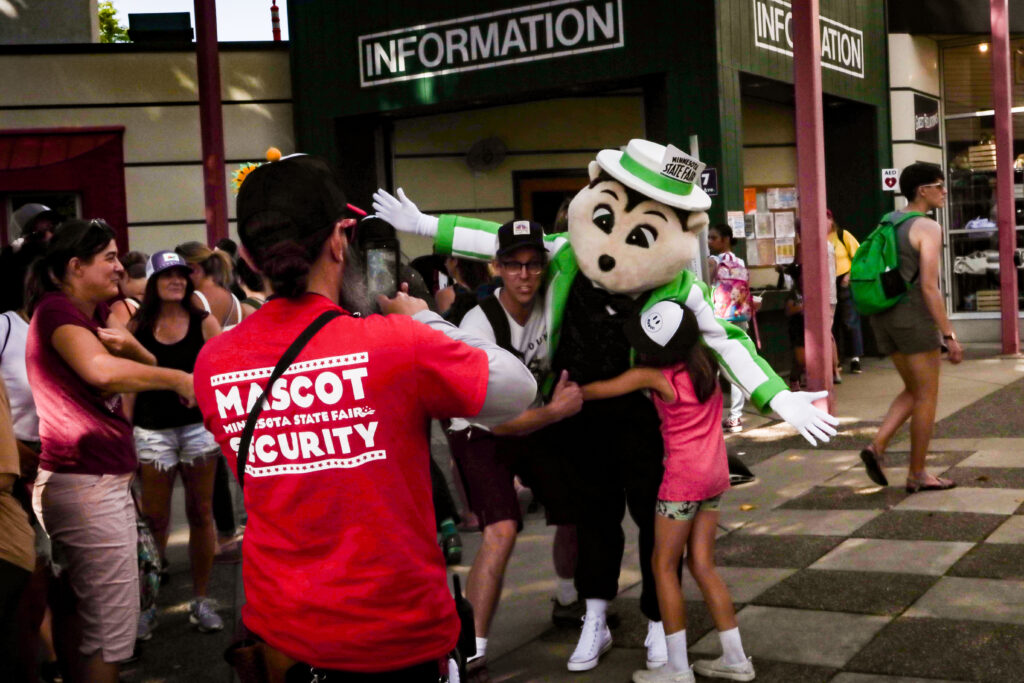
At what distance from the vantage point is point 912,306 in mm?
7215

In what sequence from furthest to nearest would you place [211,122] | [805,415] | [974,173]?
[974,173] < [211,122] < [805,415]

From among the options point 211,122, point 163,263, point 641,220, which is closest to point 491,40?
point 211,122

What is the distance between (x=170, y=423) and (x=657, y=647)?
2704mm

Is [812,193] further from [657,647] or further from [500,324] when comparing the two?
[657,647]

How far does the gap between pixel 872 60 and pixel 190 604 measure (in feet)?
39.3

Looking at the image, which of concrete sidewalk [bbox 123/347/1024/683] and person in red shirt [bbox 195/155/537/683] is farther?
concrete sidewalk [bbox 123/347/1024/683]

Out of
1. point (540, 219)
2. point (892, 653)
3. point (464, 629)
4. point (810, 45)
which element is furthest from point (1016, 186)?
point (464, 629)

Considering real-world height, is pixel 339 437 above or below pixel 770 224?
below

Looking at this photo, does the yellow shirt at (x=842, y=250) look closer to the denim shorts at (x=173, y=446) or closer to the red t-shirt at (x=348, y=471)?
the denim shorts at (x=173, y=446)

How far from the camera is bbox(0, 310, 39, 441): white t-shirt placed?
4676mm

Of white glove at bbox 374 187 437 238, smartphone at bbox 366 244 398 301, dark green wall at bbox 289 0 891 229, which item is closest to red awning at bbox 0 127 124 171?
dark green wall at bbox 289 0 891 229

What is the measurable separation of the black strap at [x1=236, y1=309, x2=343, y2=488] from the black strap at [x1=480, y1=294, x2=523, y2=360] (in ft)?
7.38

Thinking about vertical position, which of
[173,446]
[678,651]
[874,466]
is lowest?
[678,651]

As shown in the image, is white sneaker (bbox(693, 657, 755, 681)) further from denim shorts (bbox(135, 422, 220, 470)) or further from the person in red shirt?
denim shorts (bbox(135, 422, 220, 470))
